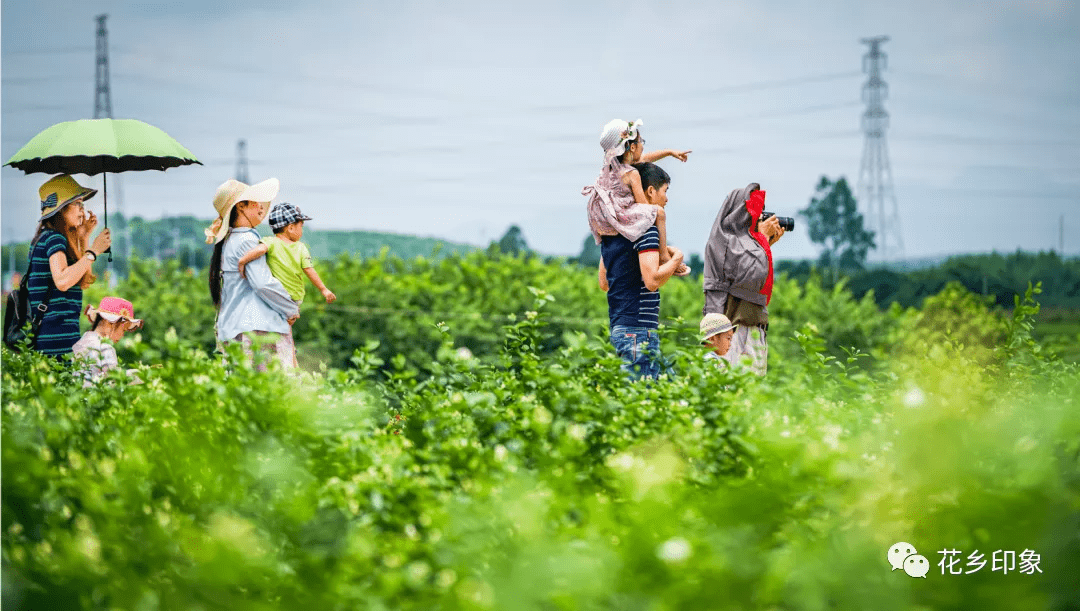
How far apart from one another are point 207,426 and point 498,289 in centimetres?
805

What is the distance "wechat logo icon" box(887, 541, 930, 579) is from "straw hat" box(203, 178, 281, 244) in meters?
4.50

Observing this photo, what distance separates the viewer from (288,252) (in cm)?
656

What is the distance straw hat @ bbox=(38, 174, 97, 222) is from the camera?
21.3ft

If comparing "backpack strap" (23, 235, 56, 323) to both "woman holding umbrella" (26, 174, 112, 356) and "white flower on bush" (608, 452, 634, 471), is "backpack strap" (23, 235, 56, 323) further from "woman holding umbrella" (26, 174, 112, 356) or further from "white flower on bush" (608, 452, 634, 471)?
"white flower on bush" (608, 452, 634, 471)

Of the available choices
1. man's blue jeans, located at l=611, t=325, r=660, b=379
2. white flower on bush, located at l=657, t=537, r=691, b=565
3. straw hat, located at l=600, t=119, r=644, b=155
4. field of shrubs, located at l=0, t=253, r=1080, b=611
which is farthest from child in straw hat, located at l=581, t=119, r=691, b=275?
white flower on bush, located at l=657, t=537, r=691, b=565

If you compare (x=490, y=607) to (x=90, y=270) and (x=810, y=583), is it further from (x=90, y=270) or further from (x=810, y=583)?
(x=90, y=270)

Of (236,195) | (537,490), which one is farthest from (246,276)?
(537,490)

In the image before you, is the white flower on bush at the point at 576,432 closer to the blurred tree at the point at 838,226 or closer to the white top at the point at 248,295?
the white top at the point at 248,295

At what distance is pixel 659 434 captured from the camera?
147 inches

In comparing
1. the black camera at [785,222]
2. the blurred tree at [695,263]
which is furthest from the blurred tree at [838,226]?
the black camera at [785,222]

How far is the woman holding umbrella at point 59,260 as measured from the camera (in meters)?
6.48

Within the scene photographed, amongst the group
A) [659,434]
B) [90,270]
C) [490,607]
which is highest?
[90,270]

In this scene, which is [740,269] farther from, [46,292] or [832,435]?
[46,292]

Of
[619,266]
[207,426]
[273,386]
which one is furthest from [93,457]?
[619,266]
